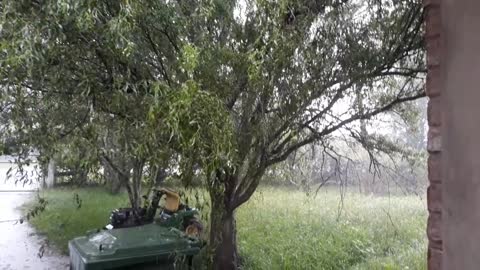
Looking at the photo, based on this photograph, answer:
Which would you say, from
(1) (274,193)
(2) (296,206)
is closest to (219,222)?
(1) (274,193)

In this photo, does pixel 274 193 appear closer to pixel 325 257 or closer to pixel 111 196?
pixel 325 257

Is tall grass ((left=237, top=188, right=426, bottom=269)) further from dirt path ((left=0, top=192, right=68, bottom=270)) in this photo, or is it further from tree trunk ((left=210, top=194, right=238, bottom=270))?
dirt path ((left=0, top=192, right=68, bottom=270))

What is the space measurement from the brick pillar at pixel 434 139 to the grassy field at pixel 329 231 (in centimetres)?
329

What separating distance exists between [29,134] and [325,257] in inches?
149

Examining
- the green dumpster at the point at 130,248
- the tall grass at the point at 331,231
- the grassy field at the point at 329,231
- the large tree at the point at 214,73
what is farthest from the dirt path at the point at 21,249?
the large tree at the point at 214,73

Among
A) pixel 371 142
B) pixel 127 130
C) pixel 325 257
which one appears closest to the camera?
pixel 127 130

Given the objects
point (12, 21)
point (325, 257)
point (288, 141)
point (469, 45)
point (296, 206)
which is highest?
point (12, 21)

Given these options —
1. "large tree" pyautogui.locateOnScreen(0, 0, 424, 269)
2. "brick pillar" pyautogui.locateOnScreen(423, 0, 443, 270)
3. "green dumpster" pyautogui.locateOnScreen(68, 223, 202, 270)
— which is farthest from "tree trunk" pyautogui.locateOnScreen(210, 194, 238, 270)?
"brick pillar" pyautogui.locateOnScreen(423, 0, 443, 270)

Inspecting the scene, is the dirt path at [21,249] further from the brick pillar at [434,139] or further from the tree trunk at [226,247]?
the brick pillar at [434,139]

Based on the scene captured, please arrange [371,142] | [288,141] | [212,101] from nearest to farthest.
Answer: [212,101] → [288,141] → [371,142]

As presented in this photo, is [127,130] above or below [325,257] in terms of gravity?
above

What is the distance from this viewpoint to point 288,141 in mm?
4137

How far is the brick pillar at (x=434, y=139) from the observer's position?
1.75m

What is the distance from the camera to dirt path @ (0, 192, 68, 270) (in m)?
6.24
